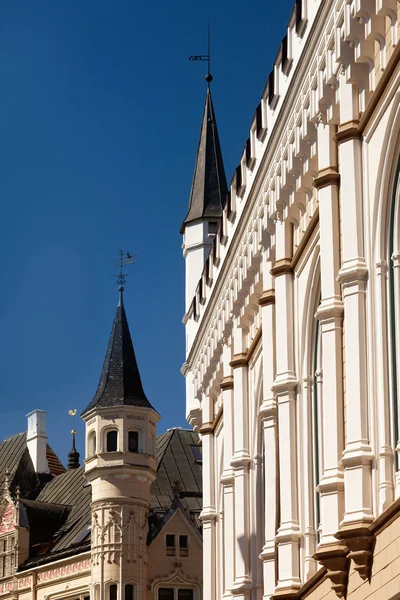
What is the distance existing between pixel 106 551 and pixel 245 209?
29.9 meters

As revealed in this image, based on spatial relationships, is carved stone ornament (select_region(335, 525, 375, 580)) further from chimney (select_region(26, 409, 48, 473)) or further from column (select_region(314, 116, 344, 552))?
chimney (select_region(26, 409, 48, 473))

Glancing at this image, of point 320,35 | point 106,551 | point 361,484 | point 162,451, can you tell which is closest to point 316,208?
point 320,35

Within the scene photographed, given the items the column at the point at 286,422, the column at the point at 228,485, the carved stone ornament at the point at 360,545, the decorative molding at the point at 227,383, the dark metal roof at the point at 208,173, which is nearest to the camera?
the carved stone ornament at the point at 360,545

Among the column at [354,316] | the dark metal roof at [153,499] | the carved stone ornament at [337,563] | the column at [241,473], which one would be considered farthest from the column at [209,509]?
the dark metal roof at [153,499]

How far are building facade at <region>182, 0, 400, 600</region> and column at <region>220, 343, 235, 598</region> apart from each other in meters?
0.05

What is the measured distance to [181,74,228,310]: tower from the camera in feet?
144

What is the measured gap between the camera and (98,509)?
192 feet

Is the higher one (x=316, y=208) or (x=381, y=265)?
(x=316, y=208)

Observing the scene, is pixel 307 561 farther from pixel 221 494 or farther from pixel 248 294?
pixel 221 494

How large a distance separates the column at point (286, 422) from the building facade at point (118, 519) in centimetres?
3241

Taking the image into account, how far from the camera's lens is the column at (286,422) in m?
24.8

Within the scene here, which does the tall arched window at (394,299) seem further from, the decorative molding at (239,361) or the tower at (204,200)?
the tower at (204,200)

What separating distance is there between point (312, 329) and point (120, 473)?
114 ft

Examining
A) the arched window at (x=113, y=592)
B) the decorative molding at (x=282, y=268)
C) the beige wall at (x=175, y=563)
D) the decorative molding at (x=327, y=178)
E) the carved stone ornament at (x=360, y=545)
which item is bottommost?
the carved stone ornament at (x=360, y=545)
